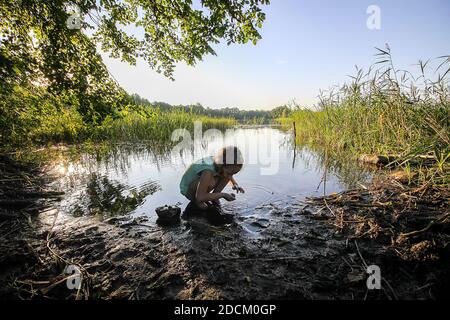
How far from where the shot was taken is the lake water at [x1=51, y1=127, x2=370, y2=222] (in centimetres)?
330

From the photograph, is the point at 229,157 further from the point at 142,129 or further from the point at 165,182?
the point at 142,129

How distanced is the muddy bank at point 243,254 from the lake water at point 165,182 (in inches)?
16.2

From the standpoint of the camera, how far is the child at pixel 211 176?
306 cm

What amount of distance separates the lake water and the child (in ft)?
0.86

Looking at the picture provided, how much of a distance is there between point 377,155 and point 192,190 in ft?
15.9

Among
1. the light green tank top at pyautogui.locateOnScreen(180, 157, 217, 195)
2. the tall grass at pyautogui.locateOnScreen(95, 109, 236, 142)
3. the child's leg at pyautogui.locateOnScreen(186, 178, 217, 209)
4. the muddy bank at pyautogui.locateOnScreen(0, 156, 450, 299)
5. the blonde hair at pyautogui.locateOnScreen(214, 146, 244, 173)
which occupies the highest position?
the tall grass at pyautogui.locateOnScreen(95, 109, 236, 142)

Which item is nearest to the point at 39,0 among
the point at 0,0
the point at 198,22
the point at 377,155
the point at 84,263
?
the point at 0,0

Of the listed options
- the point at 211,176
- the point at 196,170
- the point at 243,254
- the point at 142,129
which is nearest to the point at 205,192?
the point at 211,176

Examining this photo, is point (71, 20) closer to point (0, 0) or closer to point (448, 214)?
point (0, 0)

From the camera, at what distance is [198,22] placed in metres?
4.41

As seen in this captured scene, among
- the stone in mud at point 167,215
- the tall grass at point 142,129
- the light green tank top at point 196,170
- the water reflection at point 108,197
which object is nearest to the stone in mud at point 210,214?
the stone in mud at point 167,215

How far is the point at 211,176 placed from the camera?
3.15m

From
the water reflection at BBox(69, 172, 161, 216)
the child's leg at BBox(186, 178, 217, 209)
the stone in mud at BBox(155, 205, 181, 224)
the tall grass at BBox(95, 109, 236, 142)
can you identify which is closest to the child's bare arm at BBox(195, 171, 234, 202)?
the child's leg at BBox(186, 178, 217, 209)

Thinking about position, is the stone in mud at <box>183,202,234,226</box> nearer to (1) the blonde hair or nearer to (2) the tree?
(1) the blonde hair
